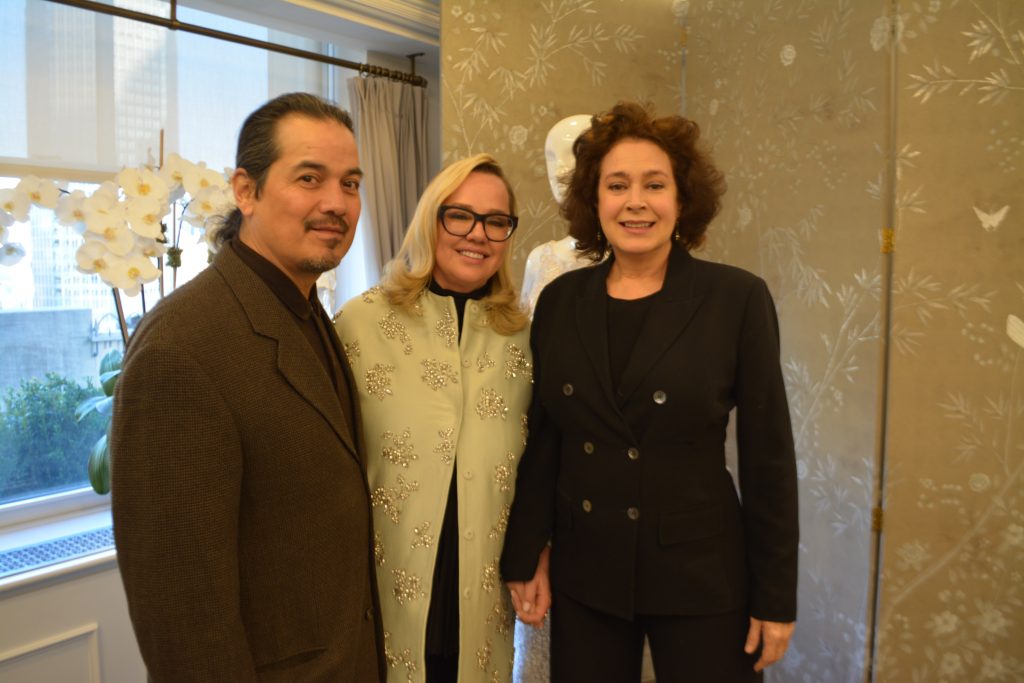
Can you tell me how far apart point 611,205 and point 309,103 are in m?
0.62

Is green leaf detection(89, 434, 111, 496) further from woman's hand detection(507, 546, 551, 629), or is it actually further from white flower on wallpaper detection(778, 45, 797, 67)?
white flower on wallpaper detection(778, 45, 797, 67)

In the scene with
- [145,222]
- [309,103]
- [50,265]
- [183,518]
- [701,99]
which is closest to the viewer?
[183,518]

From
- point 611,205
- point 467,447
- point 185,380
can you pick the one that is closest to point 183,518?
point 185,380

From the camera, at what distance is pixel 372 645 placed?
4.22 ft

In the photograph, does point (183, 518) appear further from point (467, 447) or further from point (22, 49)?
point (22, 49)

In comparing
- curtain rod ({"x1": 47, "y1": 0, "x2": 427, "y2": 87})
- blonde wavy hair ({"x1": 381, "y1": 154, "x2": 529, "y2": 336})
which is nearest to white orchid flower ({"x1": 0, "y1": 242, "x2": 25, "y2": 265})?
blonde wavy hair ({"x1": 381, "y1": 154, "x2": 529, "y2": 336})

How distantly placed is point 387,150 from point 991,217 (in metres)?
2.14

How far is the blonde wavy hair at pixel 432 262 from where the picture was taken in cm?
151

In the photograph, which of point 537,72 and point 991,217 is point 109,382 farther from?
point 991,217

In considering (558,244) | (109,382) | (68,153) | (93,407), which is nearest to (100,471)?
(109,382)

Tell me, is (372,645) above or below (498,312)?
below

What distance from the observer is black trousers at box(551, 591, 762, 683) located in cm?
137

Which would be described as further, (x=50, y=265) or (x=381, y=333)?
(x=50, y=265)

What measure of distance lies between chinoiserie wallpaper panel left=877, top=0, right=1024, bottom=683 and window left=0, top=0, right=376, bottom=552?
240 centimetres
